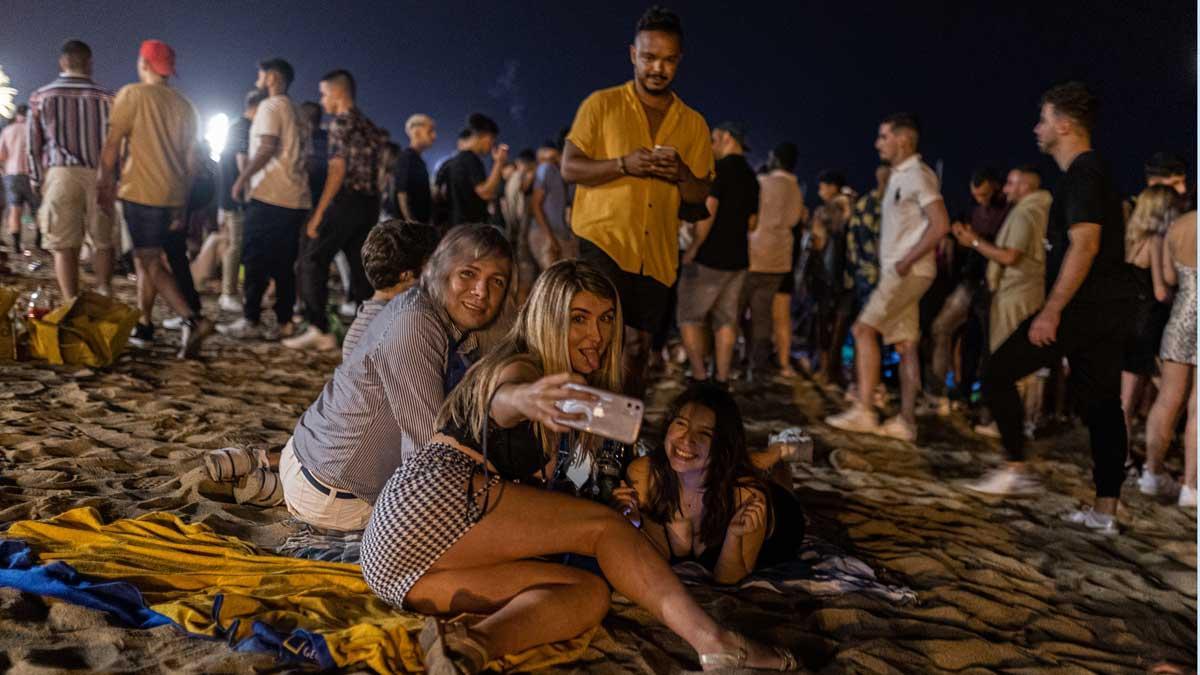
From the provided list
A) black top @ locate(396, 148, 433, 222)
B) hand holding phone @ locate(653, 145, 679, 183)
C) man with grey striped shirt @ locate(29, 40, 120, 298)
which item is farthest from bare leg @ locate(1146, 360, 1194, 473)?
man with grey striped shirt @ locate(29, 40, 120, 298)

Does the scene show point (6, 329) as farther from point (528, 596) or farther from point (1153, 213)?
point (1153, 213)

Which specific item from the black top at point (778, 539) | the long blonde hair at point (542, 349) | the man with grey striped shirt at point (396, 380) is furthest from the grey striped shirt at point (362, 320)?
the black top at point (778, 539)

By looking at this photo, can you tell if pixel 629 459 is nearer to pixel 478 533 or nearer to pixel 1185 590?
pixel 478 533

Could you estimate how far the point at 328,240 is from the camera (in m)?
6.62

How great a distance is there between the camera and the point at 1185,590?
3.22 m

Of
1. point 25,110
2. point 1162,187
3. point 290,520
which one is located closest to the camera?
point 290,520

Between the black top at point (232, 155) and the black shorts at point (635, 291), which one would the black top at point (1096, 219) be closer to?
the black shorts at point (635, 291)

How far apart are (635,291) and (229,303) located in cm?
608

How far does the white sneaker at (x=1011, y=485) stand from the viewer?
4.36 m

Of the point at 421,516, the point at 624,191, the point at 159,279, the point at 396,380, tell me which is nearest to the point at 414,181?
the point at 159,279

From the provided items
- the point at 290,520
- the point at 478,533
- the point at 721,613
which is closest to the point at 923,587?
the point at 721,613

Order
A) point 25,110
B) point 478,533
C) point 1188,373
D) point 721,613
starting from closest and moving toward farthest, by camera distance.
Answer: point 478,533, point 721,613, point 1188,373, point 25,110

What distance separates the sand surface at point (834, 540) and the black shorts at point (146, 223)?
905 mm

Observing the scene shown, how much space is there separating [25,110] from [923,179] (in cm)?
985
